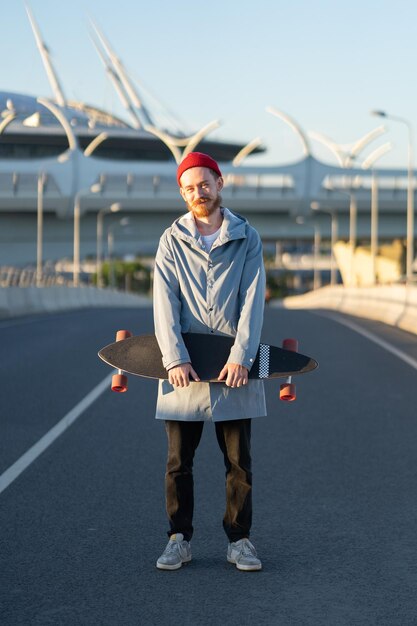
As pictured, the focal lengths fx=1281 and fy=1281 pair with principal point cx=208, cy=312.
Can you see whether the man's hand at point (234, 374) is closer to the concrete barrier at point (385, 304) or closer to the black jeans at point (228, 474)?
the black jeans at point (228, 474)

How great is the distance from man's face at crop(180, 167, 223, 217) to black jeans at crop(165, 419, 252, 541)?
984mm

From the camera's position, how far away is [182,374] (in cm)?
570

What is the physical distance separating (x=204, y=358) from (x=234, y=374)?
0.18 m

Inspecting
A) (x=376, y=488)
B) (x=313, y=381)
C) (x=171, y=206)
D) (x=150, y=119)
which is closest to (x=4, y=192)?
(x=171, y=206)

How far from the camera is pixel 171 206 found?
266 ft

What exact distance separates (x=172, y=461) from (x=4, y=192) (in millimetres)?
71757

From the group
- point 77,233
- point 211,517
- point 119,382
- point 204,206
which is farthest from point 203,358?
point 77,233

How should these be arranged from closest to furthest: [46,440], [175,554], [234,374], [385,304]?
[234,374] < [175,554] < [46,440] < [385,304]

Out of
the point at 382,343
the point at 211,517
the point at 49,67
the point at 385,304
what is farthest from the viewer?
the point at 49,67

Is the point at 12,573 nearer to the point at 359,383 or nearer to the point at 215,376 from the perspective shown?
the point at 215,376

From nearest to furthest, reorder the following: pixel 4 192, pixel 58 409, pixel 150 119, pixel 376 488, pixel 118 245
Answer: pixel 376 488, pixel 58 409, pixel 4 192, pixel 118 245, pixel 150 119

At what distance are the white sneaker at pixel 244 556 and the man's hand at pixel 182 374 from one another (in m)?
0.82

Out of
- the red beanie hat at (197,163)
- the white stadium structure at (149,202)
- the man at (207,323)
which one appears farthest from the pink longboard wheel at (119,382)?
the white stadium structure at (149,202)

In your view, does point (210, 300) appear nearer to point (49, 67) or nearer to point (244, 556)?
point (244, 556)
